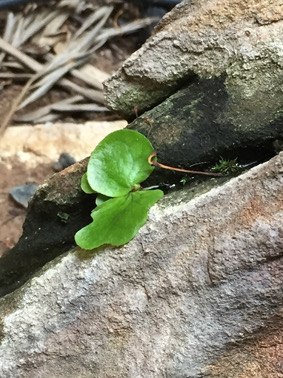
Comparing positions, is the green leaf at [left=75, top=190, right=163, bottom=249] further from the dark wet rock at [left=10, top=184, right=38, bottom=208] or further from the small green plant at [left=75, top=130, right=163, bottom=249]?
the dark wet rock at [left=10, top=184, right=38, bottom=208]

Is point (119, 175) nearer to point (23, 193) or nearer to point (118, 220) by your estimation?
point (118, 220)

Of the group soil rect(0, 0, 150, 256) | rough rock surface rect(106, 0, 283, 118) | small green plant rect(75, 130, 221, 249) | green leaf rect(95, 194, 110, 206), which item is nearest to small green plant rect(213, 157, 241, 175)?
small green plant rect(75, 130, 221, 249)

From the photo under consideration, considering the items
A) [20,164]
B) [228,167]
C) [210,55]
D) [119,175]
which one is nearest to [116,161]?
[119,175]

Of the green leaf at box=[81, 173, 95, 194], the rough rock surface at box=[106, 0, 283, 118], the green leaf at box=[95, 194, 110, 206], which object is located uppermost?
the rough rock surface at box=[106, 0, 283, 118]

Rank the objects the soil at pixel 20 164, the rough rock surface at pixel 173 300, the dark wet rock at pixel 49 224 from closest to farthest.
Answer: the rough rock surface at pixel 173 300 < the dark wet rock at pixel 49 224 < the soil at pixel 20 164

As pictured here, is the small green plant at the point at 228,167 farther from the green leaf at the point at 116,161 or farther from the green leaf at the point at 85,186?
the green leaf at the point at 85,186

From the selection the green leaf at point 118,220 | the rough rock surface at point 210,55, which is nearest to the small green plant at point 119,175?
the green leaf at point 118,220

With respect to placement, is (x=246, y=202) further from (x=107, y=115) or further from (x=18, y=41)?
(x=18, y=41)
